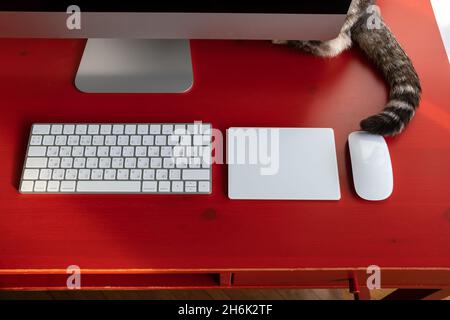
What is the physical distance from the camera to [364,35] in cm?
83

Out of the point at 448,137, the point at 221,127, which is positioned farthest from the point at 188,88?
the point at 448,137

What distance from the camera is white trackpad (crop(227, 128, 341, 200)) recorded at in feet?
2.25

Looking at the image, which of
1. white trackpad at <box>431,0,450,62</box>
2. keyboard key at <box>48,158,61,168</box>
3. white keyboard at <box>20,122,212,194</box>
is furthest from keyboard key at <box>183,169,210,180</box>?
white trackpad at <box>431,0,450,62</box>

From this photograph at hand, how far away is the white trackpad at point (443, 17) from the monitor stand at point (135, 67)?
1.88 ft

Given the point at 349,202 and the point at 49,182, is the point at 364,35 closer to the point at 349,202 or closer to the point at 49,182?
the point at 349,202

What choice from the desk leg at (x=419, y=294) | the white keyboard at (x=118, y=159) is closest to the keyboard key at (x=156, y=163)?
the white keyboard at (x=118, y=159)

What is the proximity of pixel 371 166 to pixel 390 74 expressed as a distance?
20 centimetres

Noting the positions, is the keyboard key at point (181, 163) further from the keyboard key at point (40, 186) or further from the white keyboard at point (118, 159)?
the keyboard key at point (40, 186)

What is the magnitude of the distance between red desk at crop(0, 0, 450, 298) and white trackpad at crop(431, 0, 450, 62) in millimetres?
82

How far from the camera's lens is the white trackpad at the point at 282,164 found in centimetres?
69

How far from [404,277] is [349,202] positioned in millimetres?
158

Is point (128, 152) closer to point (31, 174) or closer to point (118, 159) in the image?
point (118, 159)

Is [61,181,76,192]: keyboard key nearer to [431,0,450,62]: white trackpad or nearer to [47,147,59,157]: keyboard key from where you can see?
[47,147,59,157]: keyboard key

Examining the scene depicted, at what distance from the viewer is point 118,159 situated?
0.70 m
